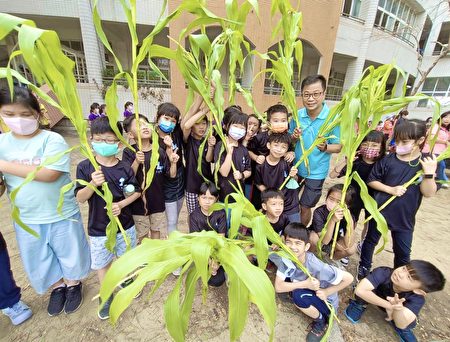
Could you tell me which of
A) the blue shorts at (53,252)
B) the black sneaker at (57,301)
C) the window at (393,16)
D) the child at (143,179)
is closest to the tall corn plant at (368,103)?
the child at (143,179)

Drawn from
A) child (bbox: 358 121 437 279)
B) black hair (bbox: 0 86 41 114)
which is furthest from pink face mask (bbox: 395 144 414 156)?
black hair (bbox: 0 86 41 114)

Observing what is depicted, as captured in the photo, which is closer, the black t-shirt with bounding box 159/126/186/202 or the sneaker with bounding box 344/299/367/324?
the sneaker with bounding box 344/299/367/324

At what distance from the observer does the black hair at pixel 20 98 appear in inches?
47.6

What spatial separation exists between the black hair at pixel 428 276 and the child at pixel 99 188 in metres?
1.93

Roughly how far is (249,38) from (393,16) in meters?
9.28

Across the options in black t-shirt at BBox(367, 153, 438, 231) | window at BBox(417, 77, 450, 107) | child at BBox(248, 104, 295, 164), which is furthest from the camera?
window at BBox(417, 77, 450, 107)

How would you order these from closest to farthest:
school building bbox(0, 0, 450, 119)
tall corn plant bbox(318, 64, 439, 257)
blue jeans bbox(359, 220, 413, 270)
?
tall corn plant bbox(318, 64, 439, 257)
blue jeans bbox(359, 220, 413, 270)
school building bbox(0, 0, 450, 119)

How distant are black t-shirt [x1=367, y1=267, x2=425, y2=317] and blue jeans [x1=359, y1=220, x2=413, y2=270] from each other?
39 cm

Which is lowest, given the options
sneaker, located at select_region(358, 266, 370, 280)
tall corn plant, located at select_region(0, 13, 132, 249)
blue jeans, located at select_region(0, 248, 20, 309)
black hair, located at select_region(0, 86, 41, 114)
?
sneaker, located at select_region(358, 266, 370, 280)

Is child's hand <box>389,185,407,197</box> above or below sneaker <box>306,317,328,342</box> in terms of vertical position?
above

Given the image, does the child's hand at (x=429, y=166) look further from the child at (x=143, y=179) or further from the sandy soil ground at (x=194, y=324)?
the child at (x=143, y=179)

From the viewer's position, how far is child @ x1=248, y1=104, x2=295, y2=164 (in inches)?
77.5

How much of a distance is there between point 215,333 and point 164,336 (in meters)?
0.35

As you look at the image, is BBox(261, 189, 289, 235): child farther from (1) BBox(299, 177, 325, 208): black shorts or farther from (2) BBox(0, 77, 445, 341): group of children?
(1) BBox(299, 177, 325, 208): black shorts
